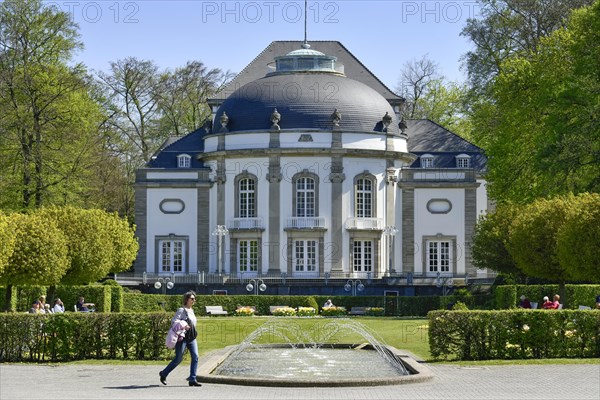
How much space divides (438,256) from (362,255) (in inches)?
175

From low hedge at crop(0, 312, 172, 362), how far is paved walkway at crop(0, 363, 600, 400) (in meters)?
1.56

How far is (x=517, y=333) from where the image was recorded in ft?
87.0

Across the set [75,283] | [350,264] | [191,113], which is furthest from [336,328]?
[191,113]

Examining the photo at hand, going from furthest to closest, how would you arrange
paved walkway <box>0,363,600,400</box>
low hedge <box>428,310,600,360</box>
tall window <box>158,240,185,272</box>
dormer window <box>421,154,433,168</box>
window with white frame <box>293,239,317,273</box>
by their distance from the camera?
1. dormer window <box>421,154,433,168</box>
2. tall window <box>158,240,185,272</box>
3. window with white frame <box>293,239,317,273</box>
4. low hedge <box>428,310,600,360</box>
5. paved walkway <box>0,363,600,400</box>

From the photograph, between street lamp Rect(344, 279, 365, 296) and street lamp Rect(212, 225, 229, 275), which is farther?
street lamp Rect(212, 225, 229, 275)

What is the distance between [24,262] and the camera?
39.5 meters

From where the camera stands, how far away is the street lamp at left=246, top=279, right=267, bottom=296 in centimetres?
5878

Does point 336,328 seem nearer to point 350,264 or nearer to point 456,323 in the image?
point 456,323

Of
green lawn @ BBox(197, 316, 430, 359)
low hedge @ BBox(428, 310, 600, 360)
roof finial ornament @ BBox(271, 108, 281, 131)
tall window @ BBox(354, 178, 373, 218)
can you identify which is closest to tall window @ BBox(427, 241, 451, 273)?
tall window @ BBox(354, 178, 373, 218)

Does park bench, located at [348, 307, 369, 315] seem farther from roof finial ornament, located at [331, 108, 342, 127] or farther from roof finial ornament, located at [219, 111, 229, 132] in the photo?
roof finial ornament, located at [219, 111, 229, 132]

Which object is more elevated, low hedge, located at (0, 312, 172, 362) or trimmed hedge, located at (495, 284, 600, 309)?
trimmed hedge, located at (495, 284, 600, 309)

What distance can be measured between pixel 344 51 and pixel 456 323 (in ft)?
175

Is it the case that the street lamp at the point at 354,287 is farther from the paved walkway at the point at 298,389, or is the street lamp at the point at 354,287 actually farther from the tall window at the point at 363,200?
the paved walkway at the point at 298,389

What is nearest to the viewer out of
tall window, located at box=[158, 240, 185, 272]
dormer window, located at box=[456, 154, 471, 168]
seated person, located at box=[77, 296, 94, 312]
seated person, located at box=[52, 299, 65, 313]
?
seated person, located at box=[52, 299, 65, 313]
